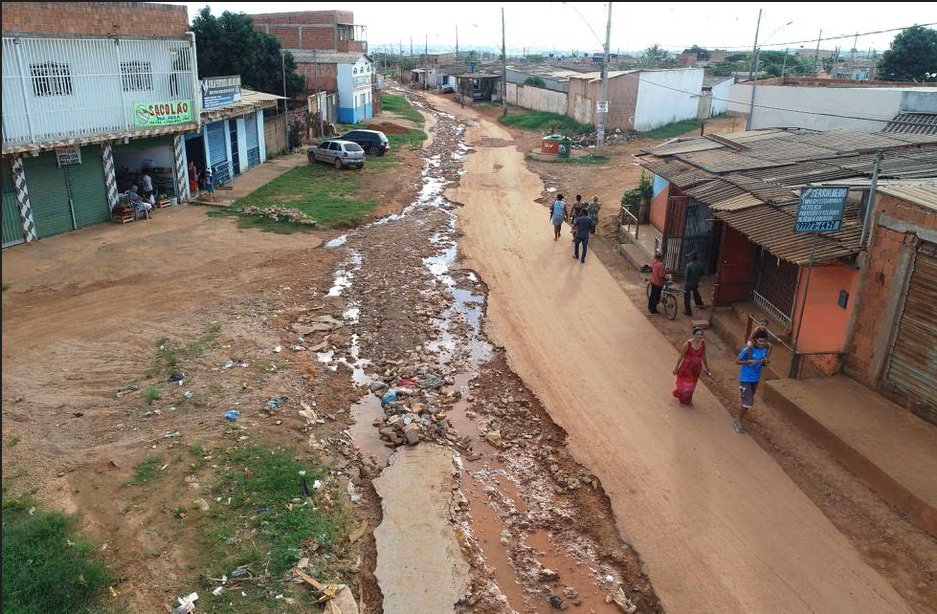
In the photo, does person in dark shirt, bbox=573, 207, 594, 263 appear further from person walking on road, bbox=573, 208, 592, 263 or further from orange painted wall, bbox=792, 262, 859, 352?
orange painted wall, bbox=792, 262, 859, 352

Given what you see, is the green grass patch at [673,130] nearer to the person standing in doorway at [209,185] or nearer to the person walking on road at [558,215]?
the person walking on road at [558,215]

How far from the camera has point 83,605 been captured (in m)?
6.72

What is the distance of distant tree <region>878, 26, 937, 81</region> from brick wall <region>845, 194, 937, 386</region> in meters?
40.4

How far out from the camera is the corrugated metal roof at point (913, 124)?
68.6ft

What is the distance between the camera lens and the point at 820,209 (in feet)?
35.9

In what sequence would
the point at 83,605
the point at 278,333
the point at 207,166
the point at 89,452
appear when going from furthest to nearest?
the point at 207,166 < the point at 278,333 < the point at 89,452 < the point at 83,605

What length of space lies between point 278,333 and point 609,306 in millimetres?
7750

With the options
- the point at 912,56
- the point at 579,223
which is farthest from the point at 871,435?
the point at 912,56

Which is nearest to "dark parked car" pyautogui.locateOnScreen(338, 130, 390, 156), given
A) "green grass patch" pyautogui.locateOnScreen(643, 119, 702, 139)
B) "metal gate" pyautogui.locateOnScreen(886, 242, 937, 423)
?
"green grass patch" pyautogui.locateOnScreen(643, 119, 702, 139)

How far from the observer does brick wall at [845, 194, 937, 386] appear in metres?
10.5

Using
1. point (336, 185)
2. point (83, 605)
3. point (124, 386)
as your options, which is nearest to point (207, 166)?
point (336, 185)

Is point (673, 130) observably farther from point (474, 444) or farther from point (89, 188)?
point (474, 444)

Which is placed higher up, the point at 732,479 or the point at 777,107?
the point at 777,107

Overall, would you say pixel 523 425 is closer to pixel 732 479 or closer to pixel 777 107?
pixel 732 479
